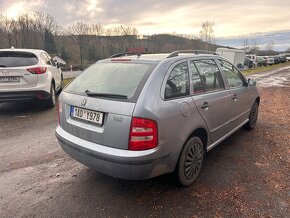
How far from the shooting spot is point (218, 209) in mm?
2926

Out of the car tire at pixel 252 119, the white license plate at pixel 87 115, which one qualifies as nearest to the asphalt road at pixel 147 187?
the car tire at pixel 252 119

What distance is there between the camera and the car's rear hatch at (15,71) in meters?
6.54

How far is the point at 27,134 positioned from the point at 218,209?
4167mm

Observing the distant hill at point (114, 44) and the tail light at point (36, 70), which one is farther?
the distant hill at point (114, 44)

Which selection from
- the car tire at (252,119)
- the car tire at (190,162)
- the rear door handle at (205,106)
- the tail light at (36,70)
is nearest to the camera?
the car tire at (190,162)

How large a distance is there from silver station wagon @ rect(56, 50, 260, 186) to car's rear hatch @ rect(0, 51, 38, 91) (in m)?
3.51

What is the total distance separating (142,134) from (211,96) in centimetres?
146

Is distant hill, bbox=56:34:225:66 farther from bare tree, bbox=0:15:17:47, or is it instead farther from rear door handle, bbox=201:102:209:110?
rear door handle, bbox=201:102:209:110

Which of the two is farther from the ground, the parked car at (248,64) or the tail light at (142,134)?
the parked car at (248,64)

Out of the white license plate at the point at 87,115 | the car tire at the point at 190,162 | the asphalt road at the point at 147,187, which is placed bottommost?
the asphalt road at the point at 147,187

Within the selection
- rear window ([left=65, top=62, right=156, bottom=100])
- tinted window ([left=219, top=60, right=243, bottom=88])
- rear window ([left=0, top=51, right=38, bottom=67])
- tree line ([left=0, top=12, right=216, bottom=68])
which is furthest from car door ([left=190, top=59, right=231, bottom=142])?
tree line ([left=0, top=12, right=216, bottom=68])

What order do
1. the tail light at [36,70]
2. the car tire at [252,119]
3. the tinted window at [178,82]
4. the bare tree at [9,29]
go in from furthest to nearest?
the bare tree at [9,29] → the tail light at [36,70] → the car tire at [252,119] → the tinted window at [178,82]

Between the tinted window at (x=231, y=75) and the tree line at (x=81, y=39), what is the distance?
59.0 metres

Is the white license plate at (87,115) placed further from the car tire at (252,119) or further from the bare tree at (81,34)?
the bare tree at (81,34)
